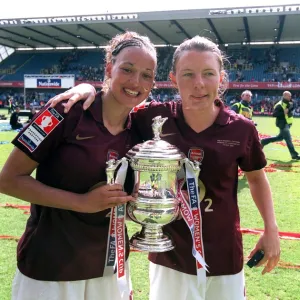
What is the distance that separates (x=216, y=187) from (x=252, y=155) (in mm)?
265

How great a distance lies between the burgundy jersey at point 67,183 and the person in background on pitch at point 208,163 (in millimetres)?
200

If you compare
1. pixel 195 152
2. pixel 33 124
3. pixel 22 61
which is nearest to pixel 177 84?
pixel 195 152

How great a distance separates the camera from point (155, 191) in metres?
1.83

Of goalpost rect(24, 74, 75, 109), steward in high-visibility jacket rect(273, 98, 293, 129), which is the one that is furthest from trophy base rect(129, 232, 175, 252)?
goalpost rect(24, 74, 75, 109)

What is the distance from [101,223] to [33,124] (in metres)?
0.53

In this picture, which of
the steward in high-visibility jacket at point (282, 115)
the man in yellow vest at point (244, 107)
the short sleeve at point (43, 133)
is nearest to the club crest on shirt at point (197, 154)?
the short sleeve at point (43, 133)

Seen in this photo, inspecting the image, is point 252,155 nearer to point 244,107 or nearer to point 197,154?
point 197,154

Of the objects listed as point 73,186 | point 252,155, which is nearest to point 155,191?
point 73,186

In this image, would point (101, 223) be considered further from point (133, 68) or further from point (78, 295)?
point (133, 68)

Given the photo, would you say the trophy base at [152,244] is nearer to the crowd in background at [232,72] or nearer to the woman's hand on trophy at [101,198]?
the woman's hand on trophy at [101,198]

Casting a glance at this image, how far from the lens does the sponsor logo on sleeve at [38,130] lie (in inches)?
64.1

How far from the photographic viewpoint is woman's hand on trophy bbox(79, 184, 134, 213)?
1587mm

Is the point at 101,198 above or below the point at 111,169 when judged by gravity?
below

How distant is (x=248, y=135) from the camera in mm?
1956
